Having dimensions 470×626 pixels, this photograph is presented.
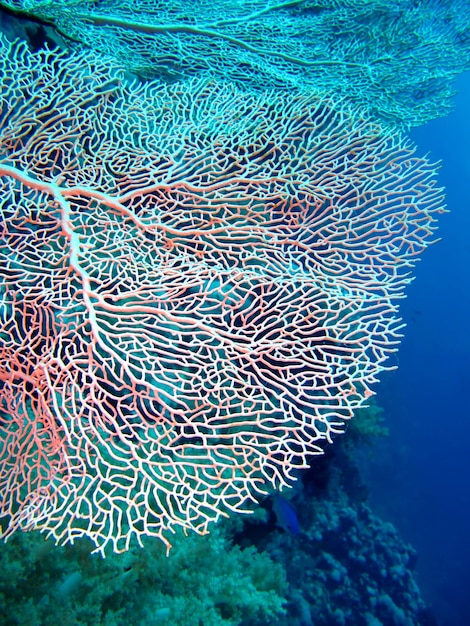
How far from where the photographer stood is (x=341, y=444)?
258 inches

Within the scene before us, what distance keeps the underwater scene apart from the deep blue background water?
34.3ft

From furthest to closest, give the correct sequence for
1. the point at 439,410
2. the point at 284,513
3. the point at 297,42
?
the point at 439,410 < the point at 297,42 < the point at 284,513

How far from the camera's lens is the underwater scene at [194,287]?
212cm

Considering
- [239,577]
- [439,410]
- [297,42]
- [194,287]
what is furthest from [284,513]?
[439,410]

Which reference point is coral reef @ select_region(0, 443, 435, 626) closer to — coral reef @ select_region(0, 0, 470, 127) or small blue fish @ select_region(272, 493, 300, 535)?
small blue fish @ select_region(272, 493, 300, 535)

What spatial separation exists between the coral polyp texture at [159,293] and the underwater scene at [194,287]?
0.9 inches

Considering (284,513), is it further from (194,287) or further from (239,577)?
(194,287)

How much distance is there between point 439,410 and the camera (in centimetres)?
1877

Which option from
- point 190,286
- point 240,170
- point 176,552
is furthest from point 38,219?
point 176,552

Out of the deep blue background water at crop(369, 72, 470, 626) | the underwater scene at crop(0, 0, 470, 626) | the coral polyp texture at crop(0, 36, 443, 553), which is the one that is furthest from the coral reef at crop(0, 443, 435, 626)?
the deep blue background water at crop(369, 72, 470, 626)

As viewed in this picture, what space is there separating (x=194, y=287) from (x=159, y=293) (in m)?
0.23

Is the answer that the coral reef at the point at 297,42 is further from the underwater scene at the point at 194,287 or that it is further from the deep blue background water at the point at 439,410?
the deep blue background water at the point at 439,410

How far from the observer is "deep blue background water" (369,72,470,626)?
1484 cm

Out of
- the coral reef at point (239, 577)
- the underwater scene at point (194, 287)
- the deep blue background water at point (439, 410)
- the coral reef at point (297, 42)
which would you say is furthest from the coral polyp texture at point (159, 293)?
the deep blue background water at point (439, 410)
